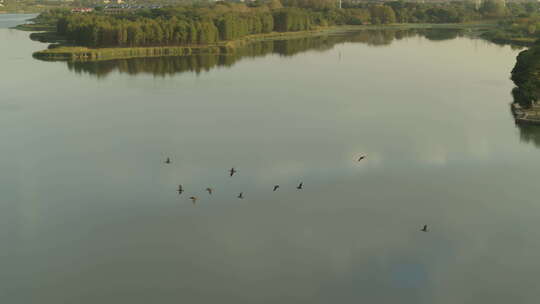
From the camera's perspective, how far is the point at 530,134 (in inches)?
1314

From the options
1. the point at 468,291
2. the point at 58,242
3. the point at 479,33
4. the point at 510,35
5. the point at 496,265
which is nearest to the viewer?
the point at 468,291

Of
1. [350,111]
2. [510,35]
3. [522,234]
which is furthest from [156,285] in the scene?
[510,35]

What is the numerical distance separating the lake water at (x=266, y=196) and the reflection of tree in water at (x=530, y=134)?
0.19 m

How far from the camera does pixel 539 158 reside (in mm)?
29328

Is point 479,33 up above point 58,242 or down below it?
above

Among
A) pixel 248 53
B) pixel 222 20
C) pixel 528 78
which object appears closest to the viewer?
pixel 528 78

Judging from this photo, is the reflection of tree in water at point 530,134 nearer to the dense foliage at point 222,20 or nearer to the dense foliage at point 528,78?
the dense foliage at point 528,78

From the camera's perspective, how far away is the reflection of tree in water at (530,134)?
3206 centimetres

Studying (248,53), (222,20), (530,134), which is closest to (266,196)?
(530,134)

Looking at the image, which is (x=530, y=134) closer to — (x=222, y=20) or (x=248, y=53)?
(x=248, y=53)

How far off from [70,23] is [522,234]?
7134cm

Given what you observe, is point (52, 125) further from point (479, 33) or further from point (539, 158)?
point (479, 33)

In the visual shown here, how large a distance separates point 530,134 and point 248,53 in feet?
143

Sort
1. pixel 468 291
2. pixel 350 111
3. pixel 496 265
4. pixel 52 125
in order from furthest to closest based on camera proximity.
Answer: pixel 350 111
pixel 52 125
pixel 496 265
pixel 468 291
